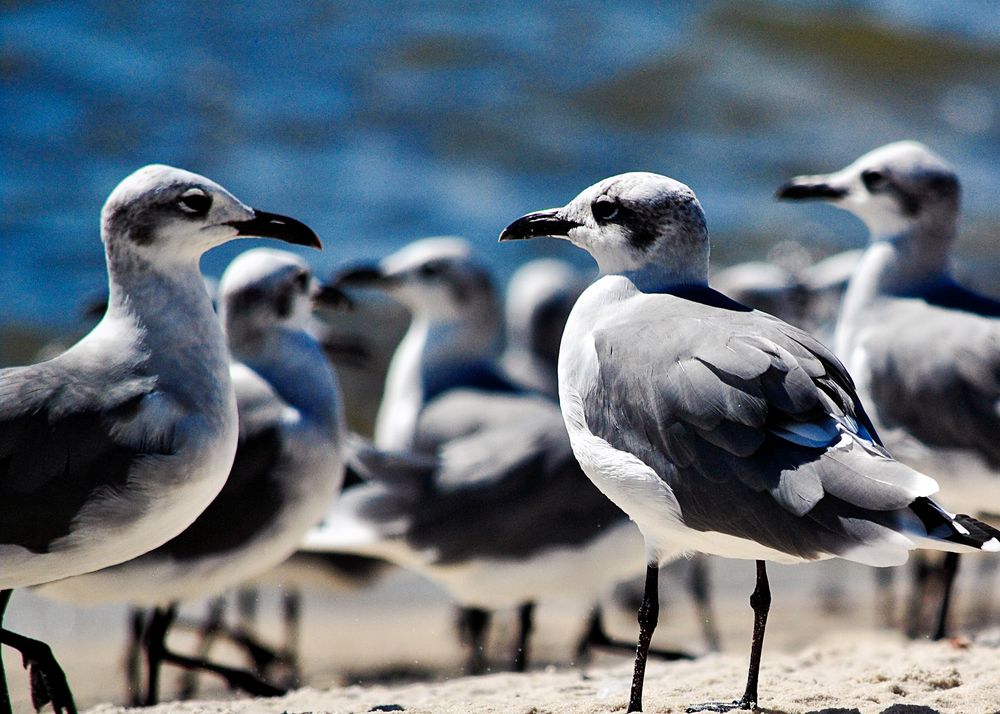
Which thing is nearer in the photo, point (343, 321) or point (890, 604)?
point (890, 604)

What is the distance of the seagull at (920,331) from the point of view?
559 centimetres

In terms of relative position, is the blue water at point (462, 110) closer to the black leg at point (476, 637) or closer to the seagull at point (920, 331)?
the black leg at point (476, 637)

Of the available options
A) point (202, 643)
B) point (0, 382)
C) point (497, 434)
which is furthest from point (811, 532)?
point (202, 643)

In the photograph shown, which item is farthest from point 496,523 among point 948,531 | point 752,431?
point 948,531

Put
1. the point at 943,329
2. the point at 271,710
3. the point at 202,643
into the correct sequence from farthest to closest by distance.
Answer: the point at 202,643, the point at 943,329, the point at 271,710

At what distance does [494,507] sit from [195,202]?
2.40 meters

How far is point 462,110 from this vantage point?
66.6 feet

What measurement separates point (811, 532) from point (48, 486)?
2.01 m

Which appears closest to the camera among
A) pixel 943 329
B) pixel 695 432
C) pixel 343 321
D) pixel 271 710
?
pixel 695 432

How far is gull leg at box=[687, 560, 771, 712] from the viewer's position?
13.0ft

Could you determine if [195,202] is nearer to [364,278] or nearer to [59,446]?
[59,446]

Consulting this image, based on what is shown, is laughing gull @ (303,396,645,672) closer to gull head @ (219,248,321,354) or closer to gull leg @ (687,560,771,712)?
gull head @ (219,248,321,354)

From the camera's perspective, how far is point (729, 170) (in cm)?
1955

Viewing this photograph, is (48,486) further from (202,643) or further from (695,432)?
(202,643)
